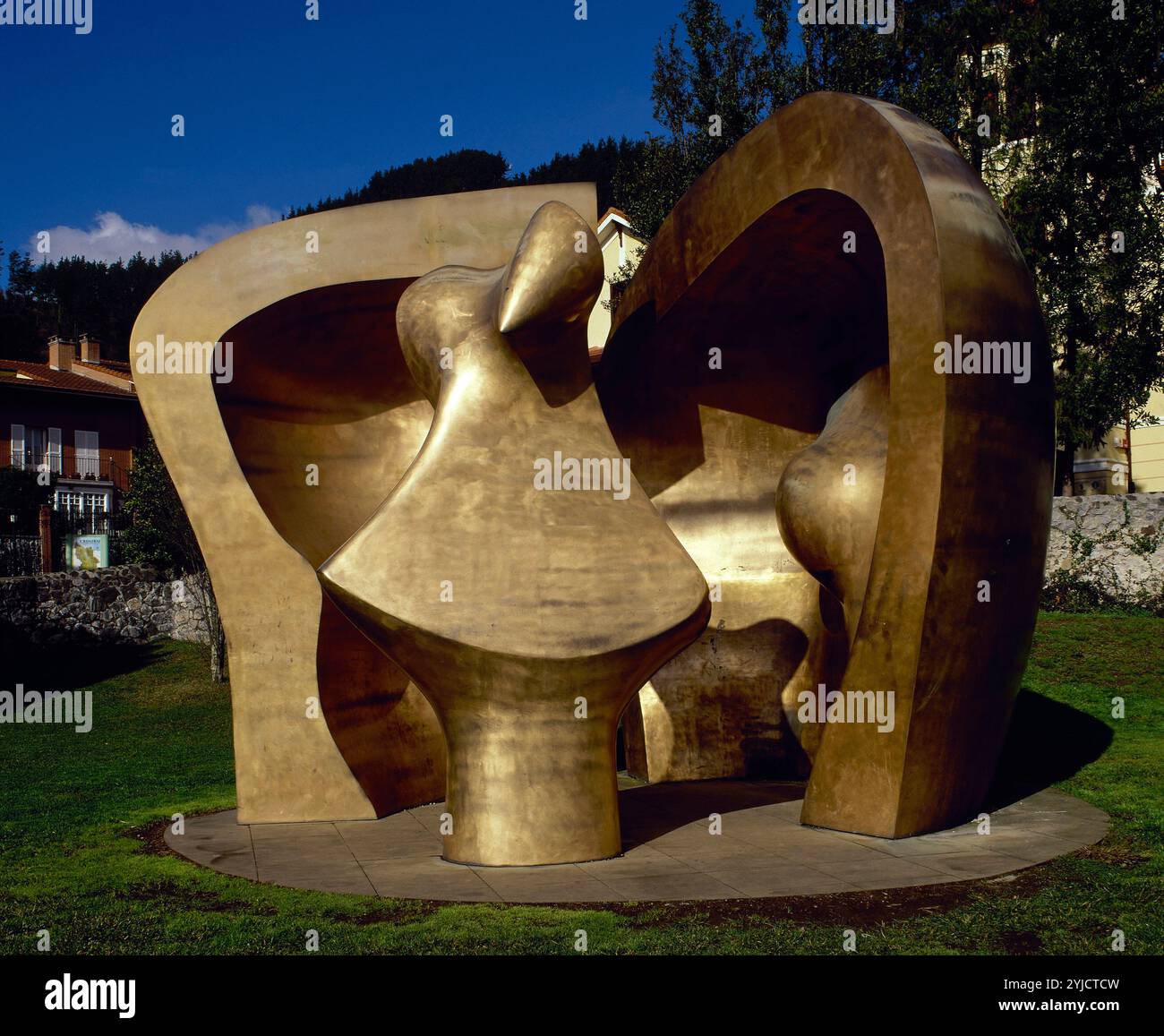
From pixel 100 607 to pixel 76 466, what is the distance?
16.1 metres

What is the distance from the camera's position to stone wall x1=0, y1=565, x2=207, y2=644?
2736 centimetres

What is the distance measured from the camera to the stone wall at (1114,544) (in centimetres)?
2192

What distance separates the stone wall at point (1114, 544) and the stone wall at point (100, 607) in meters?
19.5

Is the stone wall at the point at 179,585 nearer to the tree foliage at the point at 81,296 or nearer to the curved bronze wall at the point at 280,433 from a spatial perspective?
the curved bronze wall at the point at 280,433

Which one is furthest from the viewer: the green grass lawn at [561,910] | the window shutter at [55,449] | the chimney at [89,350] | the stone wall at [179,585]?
the chimney at [89,350]

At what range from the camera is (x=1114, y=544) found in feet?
73.3

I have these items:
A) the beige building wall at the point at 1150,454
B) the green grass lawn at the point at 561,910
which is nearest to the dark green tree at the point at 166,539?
the green grass lawn at the point at 561,910

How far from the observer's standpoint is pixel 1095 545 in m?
22.5

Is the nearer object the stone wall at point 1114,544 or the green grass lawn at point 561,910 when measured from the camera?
the green grass lawn at point 561,910

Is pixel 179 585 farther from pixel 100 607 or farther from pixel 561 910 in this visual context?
pixel 561 910

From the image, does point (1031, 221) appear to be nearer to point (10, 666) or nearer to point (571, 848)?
point (571, 848)

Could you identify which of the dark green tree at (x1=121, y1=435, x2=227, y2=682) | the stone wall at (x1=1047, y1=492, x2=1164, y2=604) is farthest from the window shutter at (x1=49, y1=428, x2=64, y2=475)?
the stone wall at (x1=1047, y1=492, x2=1164, y2=604)

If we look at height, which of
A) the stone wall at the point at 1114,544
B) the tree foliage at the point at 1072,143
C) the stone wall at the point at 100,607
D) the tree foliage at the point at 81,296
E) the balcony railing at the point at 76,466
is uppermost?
the tree foliage at the point at 81,296

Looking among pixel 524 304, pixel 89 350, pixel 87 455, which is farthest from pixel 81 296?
pixel 524 304
